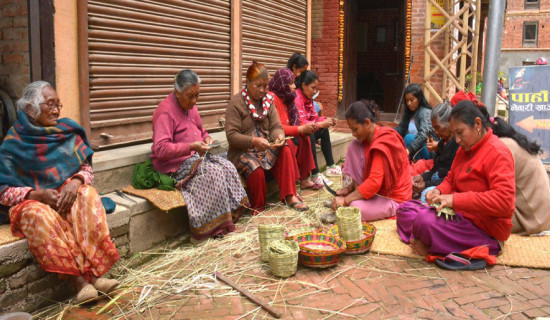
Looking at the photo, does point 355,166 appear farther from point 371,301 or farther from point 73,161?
point 73,161

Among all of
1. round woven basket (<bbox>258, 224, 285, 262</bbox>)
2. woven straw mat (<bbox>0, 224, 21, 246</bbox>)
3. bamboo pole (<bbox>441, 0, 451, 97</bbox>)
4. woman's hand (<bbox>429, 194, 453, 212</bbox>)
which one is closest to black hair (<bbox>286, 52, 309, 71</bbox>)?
round woven basket (<bbox>258, 224, 285, 262</bbox>)

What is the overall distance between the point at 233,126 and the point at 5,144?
242 centimetres

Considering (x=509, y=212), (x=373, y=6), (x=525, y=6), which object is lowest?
(x=509, y=212)

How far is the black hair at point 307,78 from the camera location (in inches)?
261

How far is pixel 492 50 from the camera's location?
23.4ft

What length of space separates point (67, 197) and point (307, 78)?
13.1 feet

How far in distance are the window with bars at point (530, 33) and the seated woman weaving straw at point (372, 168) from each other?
35.2 metres

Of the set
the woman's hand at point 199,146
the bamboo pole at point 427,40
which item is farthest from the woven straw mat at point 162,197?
the bamboo pole at point 427,40

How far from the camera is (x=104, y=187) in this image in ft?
14.9

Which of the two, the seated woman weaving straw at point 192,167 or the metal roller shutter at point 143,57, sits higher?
the metal roller shutter at point 143,57

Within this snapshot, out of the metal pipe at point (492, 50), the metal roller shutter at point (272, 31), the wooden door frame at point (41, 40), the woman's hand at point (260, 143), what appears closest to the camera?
the wooden door frame at point (41, 40)

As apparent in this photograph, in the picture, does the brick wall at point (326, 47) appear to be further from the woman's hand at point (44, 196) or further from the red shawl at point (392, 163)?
the woman's hand at point (44, 196)

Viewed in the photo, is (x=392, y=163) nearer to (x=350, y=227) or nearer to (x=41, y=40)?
(x=350, y=227)

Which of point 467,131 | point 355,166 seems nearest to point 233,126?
point 355,166
